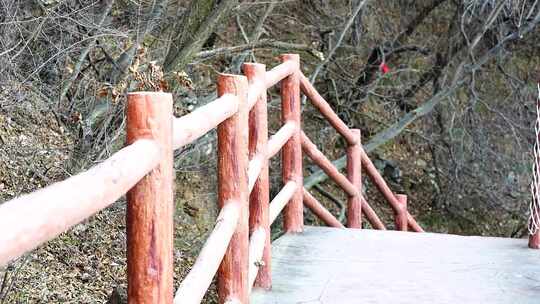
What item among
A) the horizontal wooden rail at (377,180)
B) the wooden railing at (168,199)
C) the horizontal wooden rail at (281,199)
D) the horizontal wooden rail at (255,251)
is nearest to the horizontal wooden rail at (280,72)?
the wooden railing at (168,199)

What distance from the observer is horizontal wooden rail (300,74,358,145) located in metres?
5.25

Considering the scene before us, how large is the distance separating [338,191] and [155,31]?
18.6 feet

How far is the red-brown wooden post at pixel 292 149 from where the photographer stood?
499cm

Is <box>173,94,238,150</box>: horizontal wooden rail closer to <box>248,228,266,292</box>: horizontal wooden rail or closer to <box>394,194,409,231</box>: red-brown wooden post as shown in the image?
<box>248,228,266,292</box>: horizontal wooden rail

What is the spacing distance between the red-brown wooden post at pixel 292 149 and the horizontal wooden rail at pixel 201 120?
5.96ft

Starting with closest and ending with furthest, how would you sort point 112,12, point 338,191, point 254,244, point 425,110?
point 254,244 → point 112,12 → point 425,110 → point 338,191

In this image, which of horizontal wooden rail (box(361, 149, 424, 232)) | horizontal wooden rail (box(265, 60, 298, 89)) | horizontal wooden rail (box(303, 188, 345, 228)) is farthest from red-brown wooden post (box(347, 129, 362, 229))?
horizontal wooden rail (box(265, 60, 298, 89))

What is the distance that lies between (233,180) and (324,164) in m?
2.59

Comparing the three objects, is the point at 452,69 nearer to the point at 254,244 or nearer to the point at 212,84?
the point at 212,84

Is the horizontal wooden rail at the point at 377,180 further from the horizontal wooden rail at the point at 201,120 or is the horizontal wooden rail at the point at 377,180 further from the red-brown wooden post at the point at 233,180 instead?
the horizontal wooden rail at the point at 201,120

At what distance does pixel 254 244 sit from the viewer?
3695mm

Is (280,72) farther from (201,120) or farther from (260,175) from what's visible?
(201,120)

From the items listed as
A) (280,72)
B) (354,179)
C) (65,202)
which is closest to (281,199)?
(280,72)

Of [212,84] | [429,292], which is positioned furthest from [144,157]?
[212,84]
